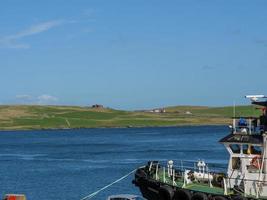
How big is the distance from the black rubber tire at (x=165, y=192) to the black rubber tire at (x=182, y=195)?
0.98 ft

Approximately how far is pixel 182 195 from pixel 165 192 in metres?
1.22

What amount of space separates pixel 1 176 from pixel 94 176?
9.71 metres

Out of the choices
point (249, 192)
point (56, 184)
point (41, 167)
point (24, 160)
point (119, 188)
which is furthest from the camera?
point (24, 160)

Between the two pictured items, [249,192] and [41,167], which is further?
[41,167]

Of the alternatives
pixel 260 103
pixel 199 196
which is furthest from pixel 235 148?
pixel 199 196

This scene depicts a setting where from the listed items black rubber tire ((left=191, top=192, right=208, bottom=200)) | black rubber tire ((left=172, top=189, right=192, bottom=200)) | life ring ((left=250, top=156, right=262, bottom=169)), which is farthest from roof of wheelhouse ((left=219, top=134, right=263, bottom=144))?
black rubber tire ((left=191, top=192, right=208, bottom=200))

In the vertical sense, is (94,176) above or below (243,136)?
below

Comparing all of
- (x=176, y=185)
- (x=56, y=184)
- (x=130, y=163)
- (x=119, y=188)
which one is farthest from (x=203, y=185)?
(x=130, y=163)

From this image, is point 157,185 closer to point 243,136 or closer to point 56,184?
point 243,136

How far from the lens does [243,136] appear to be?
30297 millimetres

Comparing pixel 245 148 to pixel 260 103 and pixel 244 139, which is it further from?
pixel 260 103

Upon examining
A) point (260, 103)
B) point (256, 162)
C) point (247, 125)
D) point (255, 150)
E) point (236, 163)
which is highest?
point (260, 103)

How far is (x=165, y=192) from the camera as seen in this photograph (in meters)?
30.4

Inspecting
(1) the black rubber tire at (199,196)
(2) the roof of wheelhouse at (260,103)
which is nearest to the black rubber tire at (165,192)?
(1) the black rubber tire at (199,196)
